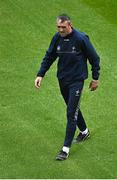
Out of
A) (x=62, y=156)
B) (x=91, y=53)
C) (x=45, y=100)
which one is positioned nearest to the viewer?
(x=91, y=53)

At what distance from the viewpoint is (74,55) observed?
9828mm

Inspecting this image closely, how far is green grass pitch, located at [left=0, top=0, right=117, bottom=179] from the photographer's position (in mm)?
9742

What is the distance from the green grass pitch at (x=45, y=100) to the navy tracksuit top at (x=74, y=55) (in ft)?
4.18

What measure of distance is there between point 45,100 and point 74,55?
2330 millimetres

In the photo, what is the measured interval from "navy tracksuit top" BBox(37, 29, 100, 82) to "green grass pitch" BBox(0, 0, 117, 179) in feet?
4.18

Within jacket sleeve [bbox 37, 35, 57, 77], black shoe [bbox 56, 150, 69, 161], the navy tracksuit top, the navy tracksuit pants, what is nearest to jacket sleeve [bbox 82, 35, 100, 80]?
the navy tracksuit top

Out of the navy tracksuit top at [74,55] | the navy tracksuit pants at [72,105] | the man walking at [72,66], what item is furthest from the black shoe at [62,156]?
the navy tracksuit top at [74,55]

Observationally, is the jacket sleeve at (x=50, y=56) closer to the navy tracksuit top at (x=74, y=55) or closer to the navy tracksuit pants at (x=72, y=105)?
the navy tracksuit top at (x=74, y=55)

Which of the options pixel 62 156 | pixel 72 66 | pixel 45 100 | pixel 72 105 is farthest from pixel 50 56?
pixel 45 100

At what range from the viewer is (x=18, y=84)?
12602 millimetres

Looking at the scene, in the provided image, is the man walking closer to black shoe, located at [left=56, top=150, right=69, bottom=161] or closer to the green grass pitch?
black shoe, located at [left=56, top=150, right=69, bottom=161]

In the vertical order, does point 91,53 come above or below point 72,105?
above

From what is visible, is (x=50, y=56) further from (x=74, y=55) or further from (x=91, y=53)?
(x=91, y=53)

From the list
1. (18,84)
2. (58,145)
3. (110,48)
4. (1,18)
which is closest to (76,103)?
(58,145)
